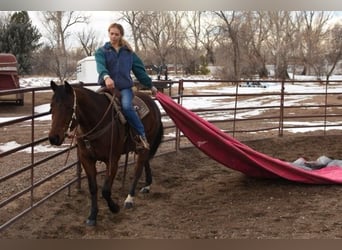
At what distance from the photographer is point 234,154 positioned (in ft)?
14.9

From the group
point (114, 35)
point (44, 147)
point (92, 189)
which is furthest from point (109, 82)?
point (44, 147)

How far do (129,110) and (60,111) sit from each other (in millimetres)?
823

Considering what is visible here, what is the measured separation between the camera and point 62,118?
3.18m

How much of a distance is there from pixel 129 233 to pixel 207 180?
1749mm

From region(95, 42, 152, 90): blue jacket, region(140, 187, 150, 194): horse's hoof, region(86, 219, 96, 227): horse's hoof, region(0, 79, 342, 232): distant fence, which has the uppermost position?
region(95, 42, 152, 90): blue jacket

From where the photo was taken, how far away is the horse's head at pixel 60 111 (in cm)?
313

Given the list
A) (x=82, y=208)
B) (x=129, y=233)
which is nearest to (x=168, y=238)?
(x=129, y=233)

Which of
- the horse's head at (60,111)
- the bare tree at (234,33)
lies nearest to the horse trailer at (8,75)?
the bare tree at (234,33)

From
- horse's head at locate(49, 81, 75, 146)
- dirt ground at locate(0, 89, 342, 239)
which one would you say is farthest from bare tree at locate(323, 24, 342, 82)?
horse's head at locate(49, 81, 75, 146)

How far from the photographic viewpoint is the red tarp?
4527 mm

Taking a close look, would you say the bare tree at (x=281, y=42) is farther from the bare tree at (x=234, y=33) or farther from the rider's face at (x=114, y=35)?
the rider's face at (x=114, y=35)

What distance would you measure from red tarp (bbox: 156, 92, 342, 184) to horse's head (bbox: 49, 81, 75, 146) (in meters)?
1.53

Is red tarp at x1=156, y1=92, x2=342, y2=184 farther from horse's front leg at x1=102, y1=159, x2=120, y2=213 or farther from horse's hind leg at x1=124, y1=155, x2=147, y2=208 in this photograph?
horse's front leg at x1=102, y1=159, x2=120, y2=213

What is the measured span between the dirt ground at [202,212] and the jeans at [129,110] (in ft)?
2.65
